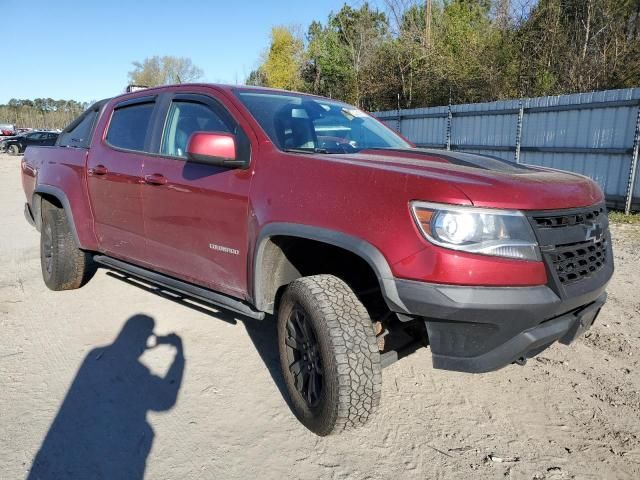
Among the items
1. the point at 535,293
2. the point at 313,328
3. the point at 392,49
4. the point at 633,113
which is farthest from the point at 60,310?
the point at 392,49

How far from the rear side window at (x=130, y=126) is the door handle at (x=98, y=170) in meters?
0.21

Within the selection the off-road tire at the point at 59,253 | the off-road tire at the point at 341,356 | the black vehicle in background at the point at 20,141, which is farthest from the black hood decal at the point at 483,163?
the black vehicle in background at the point at 20,141

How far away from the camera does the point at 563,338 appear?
8.09ft

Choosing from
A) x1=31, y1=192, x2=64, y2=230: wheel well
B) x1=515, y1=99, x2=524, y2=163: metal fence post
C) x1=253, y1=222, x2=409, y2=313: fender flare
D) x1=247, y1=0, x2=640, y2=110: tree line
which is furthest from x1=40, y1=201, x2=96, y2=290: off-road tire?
x1=247, y1=0, x2=640, y2=110: tree line

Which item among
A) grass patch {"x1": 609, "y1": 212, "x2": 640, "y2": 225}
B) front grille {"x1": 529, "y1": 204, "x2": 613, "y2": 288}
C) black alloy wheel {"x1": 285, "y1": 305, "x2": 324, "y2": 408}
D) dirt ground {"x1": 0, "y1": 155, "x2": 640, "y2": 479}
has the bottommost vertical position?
grass patch {"x1": 609, "y1": 212, "x2": 640, "y2": 225}

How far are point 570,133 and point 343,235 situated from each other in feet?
30.3

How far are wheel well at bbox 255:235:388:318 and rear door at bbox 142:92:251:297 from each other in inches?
6.5

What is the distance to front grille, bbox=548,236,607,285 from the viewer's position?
87.4 inches

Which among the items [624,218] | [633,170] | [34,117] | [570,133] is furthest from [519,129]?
[34,117]

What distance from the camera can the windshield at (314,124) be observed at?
300 centimetres

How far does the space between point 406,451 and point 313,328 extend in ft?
2.54

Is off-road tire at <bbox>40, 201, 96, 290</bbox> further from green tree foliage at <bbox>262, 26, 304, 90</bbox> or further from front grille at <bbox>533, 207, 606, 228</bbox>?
green tree foliage at <bbox>262, 26, 304, 90</bbox>

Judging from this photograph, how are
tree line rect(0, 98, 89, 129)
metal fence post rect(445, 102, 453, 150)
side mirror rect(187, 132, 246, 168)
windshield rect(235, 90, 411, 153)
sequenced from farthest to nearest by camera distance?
tree line rect(0, 98, 89, 129) → metal fence post rect(445, 102, 453, 150) → windshield rect(235, 90, 411, 153) → side mirror rect(187, 132, 246, 168)

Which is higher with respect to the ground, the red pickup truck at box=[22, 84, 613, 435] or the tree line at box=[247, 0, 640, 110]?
the tree line at box=[247, 0, 640, 110]
